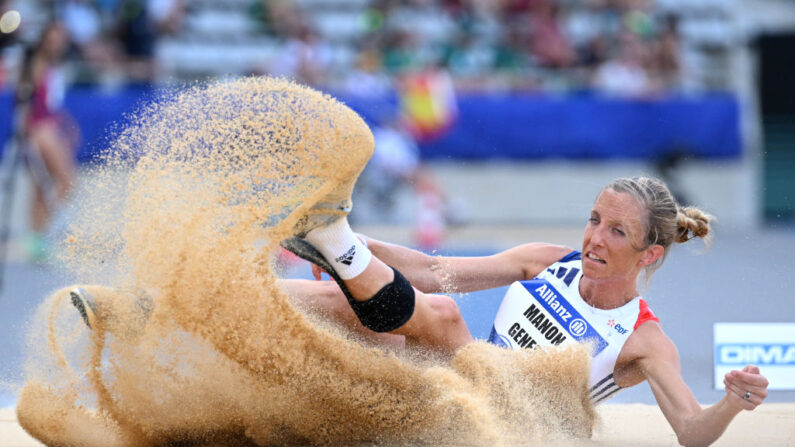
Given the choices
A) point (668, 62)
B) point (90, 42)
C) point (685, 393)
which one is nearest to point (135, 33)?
point (90, 42)

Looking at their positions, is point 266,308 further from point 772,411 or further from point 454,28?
point 454,28

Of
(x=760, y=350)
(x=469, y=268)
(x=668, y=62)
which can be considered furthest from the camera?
(x=668, y=62)

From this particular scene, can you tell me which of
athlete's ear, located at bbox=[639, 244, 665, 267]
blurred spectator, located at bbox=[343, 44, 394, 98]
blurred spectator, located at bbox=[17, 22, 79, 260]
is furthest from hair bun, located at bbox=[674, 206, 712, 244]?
blurred spectator, located at bbox=[343, 44, 394, 98]

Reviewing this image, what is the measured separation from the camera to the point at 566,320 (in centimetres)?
394

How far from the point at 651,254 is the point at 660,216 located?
15cm

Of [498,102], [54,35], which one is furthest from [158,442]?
[498,102]

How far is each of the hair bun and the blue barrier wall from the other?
9.08 meters

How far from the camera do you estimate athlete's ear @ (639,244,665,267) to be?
3.94 metres

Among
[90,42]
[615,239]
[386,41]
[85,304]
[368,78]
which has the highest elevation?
[85,304]

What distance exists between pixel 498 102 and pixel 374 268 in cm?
989

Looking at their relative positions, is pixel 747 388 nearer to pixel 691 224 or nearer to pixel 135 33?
pixel 691 224

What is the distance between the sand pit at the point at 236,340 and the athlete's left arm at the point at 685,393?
254 millimetres

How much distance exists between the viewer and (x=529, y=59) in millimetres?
14305

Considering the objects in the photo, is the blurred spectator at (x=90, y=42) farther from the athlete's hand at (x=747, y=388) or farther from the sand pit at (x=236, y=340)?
the athlete's hand at (x=747, y=388)
